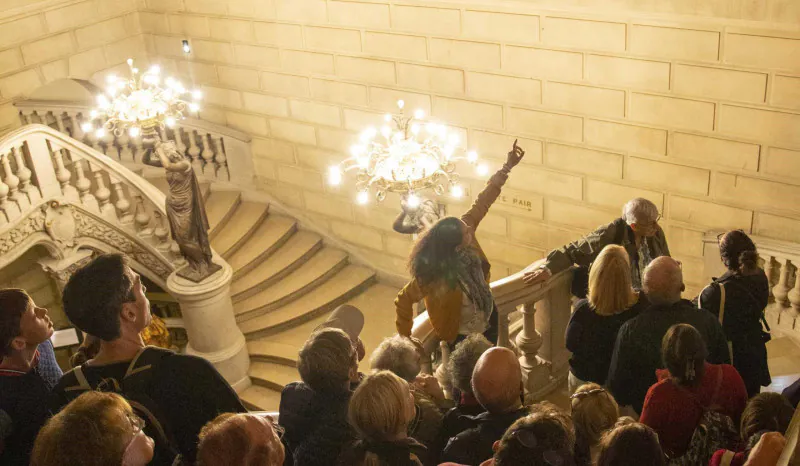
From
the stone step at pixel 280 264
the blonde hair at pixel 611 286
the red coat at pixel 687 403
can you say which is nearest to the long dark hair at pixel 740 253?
the blonde hair at pixel 611 286

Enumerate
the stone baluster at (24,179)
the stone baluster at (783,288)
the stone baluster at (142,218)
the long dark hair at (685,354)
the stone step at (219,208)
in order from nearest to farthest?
the long dark hair at (685,354), the stone baluster at (783,288), the stone baluster at (24,179), the stone baluster at (142,218), the stone step at (219,208)

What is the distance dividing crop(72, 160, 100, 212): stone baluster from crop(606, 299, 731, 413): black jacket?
7.10 m

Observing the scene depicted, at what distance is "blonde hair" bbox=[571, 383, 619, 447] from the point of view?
321cm

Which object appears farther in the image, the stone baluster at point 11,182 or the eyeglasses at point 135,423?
the stone baluster at point 11,182

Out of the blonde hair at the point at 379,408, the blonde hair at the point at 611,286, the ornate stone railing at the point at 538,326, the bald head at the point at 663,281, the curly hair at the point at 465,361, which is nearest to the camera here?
the blonde hair at the point at 379,408

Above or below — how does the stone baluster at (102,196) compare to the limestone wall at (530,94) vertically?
below

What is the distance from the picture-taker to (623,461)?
9.13 feet

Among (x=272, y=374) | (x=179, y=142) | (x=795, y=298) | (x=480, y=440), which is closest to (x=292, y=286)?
(x=272, y=374)

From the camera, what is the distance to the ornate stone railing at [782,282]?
269 inches

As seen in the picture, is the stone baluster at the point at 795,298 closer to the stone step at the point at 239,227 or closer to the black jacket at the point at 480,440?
the black jacket at the point at 480,440

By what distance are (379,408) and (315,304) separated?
738 cm

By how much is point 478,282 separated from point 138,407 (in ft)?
6.97

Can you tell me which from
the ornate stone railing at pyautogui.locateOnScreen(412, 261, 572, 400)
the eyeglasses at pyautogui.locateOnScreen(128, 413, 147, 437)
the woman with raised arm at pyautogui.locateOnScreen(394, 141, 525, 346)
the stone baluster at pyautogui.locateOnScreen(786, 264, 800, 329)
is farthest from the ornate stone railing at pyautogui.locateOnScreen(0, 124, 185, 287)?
the eyeglasses at pyautogui.locateOnScreen(128, 413, 147, 437)

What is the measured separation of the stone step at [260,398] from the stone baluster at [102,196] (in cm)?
245
